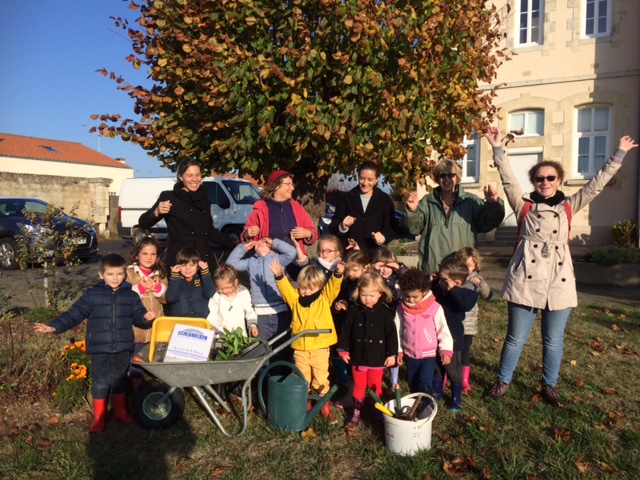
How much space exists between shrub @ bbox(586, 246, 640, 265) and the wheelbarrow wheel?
9.30 metres

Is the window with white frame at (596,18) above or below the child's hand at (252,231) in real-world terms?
above

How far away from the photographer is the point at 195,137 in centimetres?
588

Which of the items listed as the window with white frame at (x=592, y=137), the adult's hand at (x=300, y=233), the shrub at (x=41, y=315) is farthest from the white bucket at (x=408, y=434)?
the window with white frame at (x=592, y=137)

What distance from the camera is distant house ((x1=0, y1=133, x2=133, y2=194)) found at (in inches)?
1438

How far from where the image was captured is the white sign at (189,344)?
3.55 metres

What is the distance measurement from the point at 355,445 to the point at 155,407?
4.93ft

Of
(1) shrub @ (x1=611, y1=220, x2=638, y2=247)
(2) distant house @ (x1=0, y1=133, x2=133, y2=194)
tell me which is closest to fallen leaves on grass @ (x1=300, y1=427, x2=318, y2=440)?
(1) shrub @ (x1=611, y1=220, x2=638, y2=247)

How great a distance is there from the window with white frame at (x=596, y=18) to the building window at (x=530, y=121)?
7.66ft

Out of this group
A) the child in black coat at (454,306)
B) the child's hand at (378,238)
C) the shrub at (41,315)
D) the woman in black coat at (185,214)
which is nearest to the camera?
the child in black coat at (454,306)

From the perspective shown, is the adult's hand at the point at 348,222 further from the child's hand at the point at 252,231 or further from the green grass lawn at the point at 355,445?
the green grass lawn at the point at 355,445

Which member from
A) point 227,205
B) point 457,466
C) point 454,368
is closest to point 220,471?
point 457,466

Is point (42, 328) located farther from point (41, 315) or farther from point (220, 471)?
point (41, 315)

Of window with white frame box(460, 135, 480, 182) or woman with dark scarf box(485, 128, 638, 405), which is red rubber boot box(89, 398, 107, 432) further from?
window with white frame box(460, 135, 480, 182)

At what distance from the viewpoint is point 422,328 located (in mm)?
3955
